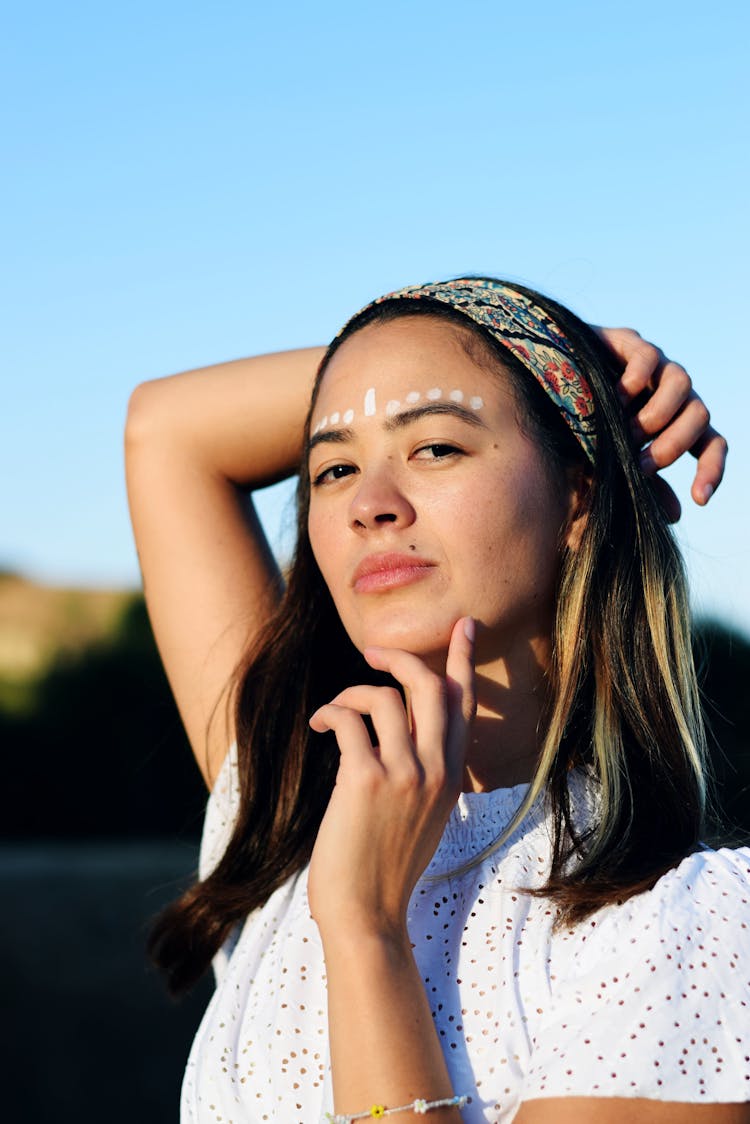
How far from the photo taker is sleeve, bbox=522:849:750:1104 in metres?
1.99

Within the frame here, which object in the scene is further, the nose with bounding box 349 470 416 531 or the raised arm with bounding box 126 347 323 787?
the raised arm with bounding box 126 347 323 787

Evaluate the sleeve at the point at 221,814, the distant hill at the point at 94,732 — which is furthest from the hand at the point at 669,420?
the distant hill at the point at 94,732

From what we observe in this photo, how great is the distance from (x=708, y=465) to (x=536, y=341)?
0.46 meters

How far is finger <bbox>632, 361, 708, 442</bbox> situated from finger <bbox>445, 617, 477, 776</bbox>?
0.65 m

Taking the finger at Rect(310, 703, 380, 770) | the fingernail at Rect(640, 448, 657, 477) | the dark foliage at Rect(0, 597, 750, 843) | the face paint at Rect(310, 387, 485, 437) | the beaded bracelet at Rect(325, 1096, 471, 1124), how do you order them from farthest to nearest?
1. the dark foliage at Rect(0, 597, 750, 843)
2. the fingernail at Rect(640, 448, 657, 477)
3. the face paint at Rect(310, 387, 485, 437)
4. the finger at Rect(310, 703, 380, 770)
5. the beaded bracelet at Rect(325, 1096, 471, 1124)

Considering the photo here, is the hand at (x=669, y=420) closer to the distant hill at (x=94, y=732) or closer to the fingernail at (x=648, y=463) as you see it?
the fingernail at (x=648, y=463)

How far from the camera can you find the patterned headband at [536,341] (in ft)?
8.82

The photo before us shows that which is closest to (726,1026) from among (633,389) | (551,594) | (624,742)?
(624,742)

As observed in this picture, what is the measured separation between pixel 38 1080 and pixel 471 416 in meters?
4.54

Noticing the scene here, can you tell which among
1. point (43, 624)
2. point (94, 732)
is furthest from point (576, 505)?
point (43, 624)

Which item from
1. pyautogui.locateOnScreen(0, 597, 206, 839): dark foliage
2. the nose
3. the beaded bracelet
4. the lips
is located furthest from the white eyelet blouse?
pyautogui.locateOnScreen(0, 597, 206, 839): dark foliage

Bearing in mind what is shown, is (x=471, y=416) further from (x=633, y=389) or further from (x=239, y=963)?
(x=239, y=963)

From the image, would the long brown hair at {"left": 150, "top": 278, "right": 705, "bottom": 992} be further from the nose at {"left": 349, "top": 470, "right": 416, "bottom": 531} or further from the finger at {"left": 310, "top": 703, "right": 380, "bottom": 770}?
the finger at {"left": 310, "top": 703, "right": 380, "bottom": 770}

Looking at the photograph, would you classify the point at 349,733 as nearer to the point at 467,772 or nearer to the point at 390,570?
the point at 390,570
